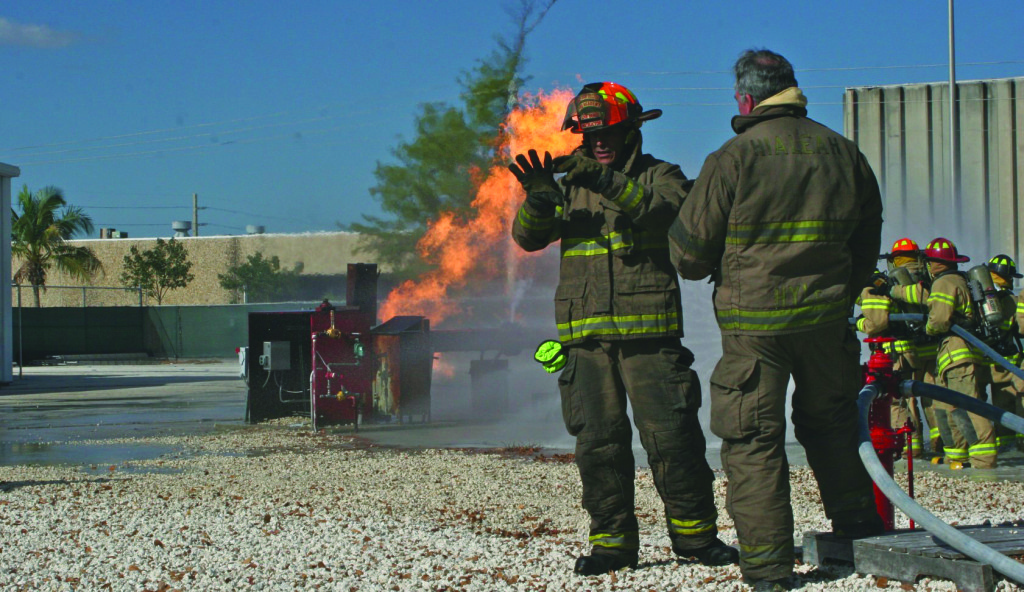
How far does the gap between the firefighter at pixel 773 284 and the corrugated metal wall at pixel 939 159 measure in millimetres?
16448

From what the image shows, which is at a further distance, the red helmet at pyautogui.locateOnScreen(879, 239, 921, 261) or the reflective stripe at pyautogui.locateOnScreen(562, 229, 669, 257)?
the red helmet at pyautogui.locateOnScreen(879, 239, 921, 261)

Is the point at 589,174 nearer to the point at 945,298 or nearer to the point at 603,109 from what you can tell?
the point at 603,109

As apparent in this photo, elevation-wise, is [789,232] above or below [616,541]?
above

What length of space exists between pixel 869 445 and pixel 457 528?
2681mm

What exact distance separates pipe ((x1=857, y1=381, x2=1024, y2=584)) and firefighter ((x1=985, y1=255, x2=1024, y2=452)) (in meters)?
6.09

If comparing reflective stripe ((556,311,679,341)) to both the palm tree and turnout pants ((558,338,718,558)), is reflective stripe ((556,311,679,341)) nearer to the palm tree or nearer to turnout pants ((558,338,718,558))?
turnout pants ((558,338,718,558))

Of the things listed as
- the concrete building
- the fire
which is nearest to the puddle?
the fire

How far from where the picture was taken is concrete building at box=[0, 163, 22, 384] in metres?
23.1

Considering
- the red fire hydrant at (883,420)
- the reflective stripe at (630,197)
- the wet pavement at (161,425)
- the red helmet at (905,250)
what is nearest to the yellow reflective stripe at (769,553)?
the red fire hydrant at (883,420)

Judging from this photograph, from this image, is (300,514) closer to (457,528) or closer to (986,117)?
(457,528)

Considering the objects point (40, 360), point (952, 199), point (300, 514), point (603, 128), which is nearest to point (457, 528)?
point (300, 514)

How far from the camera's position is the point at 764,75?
3.81 m

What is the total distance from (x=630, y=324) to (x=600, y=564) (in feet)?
3.26

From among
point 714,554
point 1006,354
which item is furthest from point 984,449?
point 714,554
